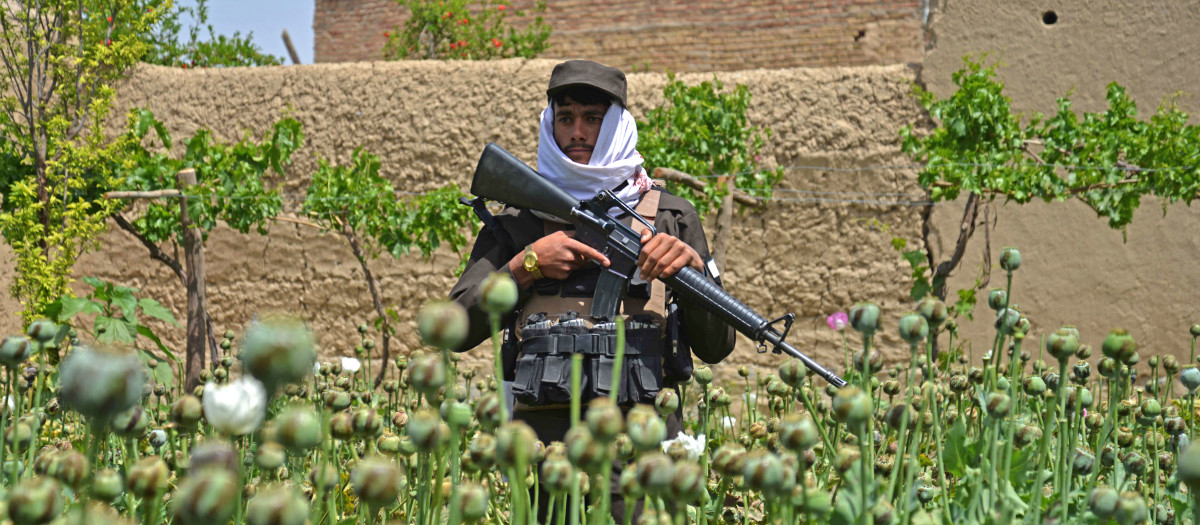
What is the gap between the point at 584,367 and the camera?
5.97ft

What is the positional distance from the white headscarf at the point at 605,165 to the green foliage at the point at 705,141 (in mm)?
2518

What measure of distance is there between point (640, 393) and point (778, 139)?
3668mm

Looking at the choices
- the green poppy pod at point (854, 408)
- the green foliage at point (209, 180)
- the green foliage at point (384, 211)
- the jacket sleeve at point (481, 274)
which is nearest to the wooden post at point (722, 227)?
the green foliage at point (384, 211)

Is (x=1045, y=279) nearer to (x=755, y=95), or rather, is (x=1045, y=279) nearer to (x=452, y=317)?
(x=755, y=95)

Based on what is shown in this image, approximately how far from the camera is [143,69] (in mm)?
6016

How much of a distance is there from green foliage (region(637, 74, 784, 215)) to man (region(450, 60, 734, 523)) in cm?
253

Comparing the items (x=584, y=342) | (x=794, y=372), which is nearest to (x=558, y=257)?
(x=584, y=342)

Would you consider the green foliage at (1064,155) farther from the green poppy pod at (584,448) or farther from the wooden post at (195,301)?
the green poppy pod at (584,448)

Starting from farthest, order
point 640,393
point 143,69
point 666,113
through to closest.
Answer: point 143,69 < point 666,113 < point 640,393

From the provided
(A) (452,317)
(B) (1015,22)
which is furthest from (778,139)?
(A) (452,317)

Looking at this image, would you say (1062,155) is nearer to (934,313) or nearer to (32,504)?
(934,313)

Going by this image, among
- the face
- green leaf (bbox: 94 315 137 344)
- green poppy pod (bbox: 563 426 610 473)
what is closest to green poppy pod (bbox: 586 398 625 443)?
green poppy pod (bbox: 563 426 610 473)

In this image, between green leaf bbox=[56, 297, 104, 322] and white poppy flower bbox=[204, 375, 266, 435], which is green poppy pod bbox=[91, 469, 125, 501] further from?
green leaf bbox=[56, 297, 104, 322]

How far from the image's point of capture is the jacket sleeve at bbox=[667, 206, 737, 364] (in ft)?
6.36
